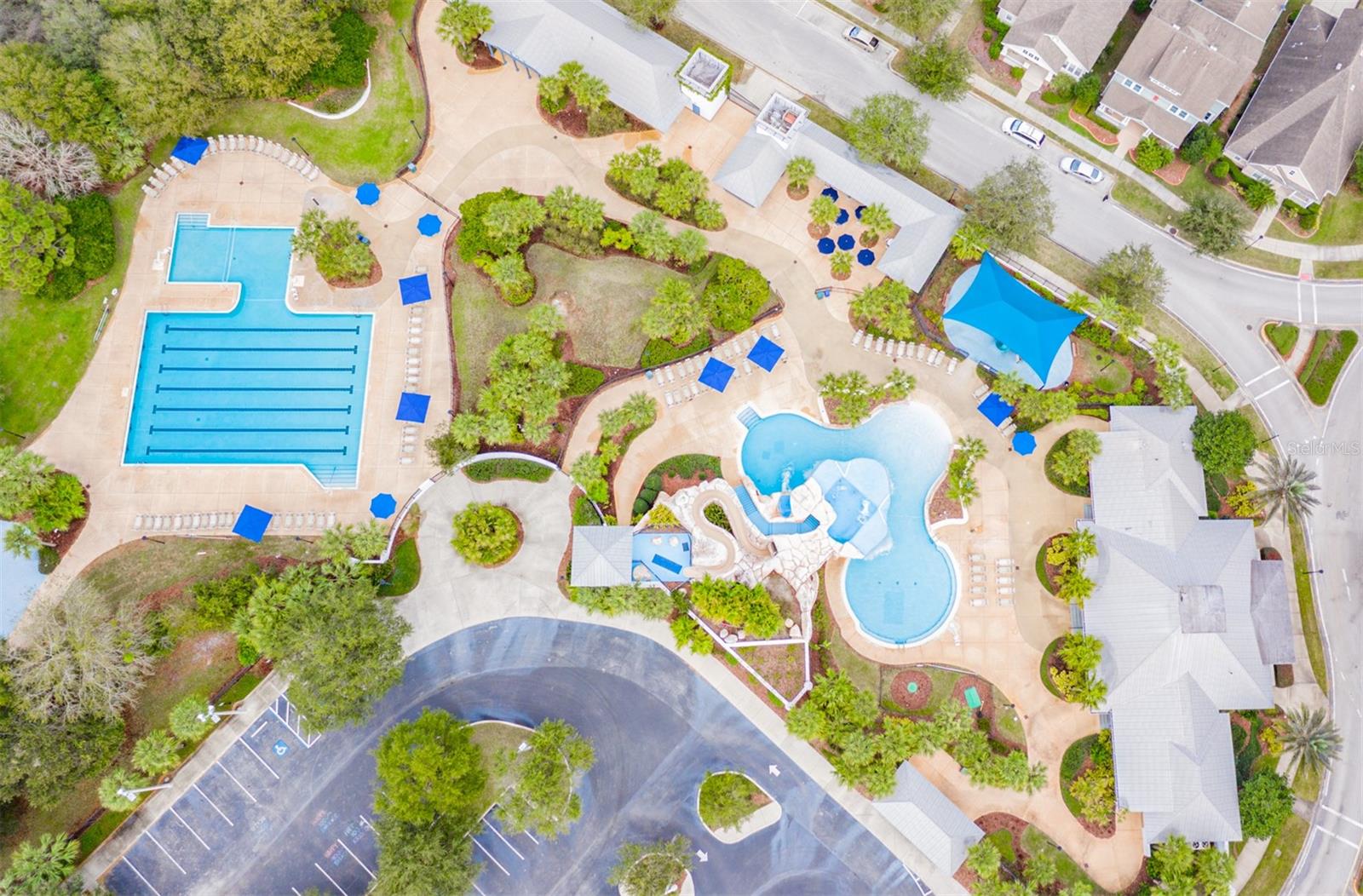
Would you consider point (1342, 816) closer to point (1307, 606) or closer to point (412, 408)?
point (1307, 606)

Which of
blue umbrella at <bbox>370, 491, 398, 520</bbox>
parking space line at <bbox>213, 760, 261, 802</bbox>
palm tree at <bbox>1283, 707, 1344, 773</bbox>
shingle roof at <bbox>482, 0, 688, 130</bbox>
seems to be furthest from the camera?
shingle roof at <bbox>482, 0, 688, 130</bbox>

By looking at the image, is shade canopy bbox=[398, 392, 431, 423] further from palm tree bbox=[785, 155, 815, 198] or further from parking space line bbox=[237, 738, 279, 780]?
palm tree bbox=[785, 155, 815, 198]

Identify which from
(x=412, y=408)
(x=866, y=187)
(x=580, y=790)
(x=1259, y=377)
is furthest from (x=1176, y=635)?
(x=412, y=408)

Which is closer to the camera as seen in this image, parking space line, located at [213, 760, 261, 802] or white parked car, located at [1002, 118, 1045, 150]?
parking space line, located at [213, 760, 261, 802]

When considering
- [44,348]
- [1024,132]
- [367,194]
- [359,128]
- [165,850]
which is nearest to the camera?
[165,850]

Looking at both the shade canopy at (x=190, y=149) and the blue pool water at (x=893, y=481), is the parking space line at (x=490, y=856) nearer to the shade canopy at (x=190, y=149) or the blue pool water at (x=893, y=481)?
the blue pool water at (x=893, y=481)

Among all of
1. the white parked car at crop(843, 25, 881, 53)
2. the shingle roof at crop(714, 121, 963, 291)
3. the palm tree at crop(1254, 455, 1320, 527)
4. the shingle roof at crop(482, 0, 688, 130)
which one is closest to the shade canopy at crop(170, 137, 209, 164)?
the shingle roof at crop(482, 0, 688, 130)
